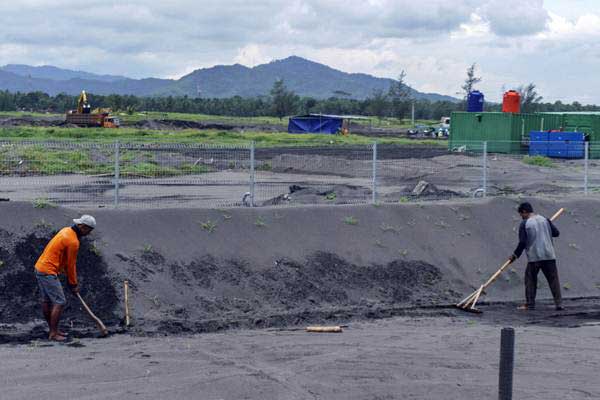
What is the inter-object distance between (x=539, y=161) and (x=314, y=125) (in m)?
36.9

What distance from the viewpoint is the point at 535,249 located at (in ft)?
51.7

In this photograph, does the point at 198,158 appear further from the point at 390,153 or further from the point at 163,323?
the point at 390,153

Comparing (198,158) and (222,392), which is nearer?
(222,392)

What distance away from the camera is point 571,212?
20.7 m

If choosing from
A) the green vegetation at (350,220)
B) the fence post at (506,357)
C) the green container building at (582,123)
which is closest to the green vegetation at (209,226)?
the green vegetation at (350,220)

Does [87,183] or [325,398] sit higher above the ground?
[87,183]

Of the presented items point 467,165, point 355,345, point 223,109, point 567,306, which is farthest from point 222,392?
point 223,109

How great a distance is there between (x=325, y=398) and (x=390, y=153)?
1072 inches

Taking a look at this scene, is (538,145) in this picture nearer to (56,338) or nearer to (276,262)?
(276,262)

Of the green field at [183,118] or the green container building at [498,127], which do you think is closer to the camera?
the green container building at [498,127]

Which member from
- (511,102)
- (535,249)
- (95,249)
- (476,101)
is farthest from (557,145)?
(95,249)

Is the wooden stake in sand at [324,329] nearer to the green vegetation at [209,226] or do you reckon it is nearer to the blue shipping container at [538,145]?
the green vegetation at [209,226]

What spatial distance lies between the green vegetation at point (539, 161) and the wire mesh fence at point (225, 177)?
0.39 ft

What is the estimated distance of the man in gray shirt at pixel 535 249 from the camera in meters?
15.7
